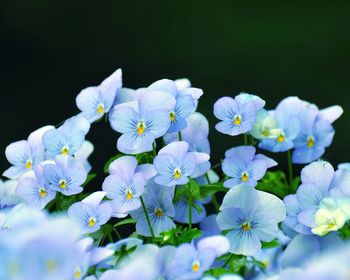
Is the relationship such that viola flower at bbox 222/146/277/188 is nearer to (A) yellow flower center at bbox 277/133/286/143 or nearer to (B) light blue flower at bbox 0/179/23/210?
(A) yellow flower center at bbox 277/133/286/143

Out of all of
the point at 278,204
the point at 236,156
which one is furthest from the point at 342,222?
the point at 236,156

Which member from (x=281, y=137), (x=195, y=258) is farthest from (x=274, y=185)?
(x=195, y=258)

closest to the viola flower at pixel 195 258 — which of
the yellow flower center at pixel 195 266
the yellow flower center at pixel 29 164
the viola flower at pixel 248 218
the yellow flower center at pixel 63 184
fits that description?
the yellow flower center at pixel 195 266

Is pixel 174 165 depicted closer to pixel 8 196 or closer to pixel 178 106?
pixel 178 106

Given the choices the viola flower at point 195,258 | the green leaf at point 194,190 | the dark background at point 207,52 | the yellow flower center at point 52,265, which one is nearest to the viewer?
the yellow flower center at point 52,265

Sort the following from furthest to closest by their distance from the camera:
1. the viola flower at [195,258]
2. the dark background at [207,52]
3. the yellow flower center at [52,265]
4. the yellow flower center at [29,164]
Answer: the dark background at [207,52], the yellow flower center at [29,164], the viola flower at [195,258], the yellow flower center at [52,265]

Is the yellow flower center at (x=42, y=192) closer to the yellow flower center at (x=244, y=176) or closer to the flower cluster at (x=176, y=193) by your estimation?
the flower cluster at (x=176, y=193)
